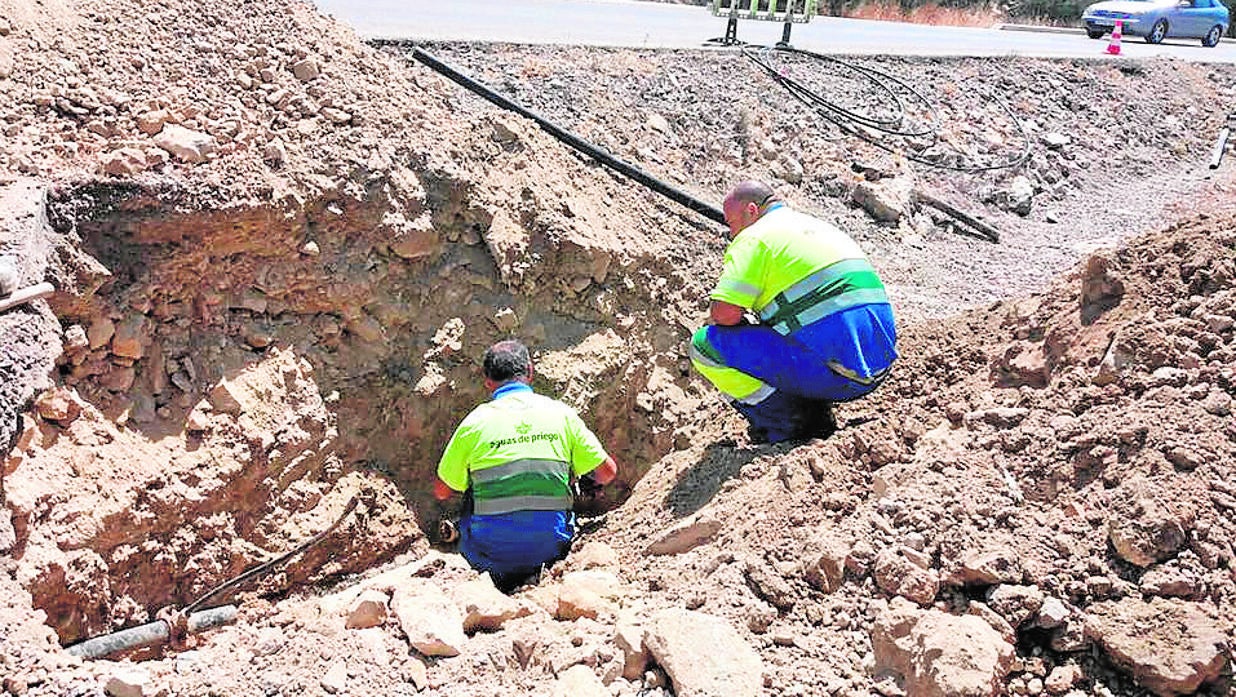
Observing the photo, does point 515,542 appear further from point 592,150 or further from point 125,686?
point 592,150

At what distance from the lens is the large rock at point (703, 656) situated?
2615 mm

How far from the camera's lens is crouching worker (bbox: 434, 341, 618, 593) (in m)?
4.15

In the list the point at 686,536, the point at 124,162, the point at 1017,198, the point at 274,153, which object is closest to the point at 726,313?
the point at 686,536

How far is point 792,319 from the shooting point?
14.8 feet

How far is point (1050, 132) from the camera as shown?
414 inches

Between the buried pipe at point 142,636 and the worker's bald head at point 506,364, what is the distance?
1550 mm

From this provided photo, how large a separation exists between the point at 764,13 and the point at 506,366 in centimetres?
751

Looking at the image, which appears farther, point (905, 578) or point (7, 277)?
point (7, 277)

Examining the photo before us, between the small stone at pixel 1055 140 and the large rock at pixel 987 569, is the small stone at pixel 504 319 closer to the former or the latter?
the large rock at pixel 987 569

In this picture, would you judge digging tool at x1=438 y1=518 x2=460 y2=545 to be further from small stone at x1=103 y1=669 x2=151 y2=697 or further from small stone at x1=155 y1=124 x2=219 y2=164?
small stone at x1=103 y1=669 x2=151 y2=697

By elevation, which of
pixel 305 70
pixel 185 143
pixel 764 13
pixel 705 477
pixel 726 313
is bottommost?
pixel 705 477

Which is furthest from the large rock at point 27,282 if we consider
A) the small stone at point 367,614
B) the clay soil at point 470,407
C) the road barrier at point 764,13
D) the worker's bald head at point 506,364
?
the road barrier at point 764,13

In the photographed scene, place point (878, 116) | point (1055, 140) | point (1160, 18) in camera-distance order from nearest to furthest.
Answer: point (878, 116), point (1055, 140), point (1160, 18)

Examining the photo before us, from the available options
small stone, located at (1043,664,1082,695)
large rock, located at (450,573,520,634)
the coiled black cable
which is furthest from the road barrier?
small stone, located at (1043,664,1082,695)
